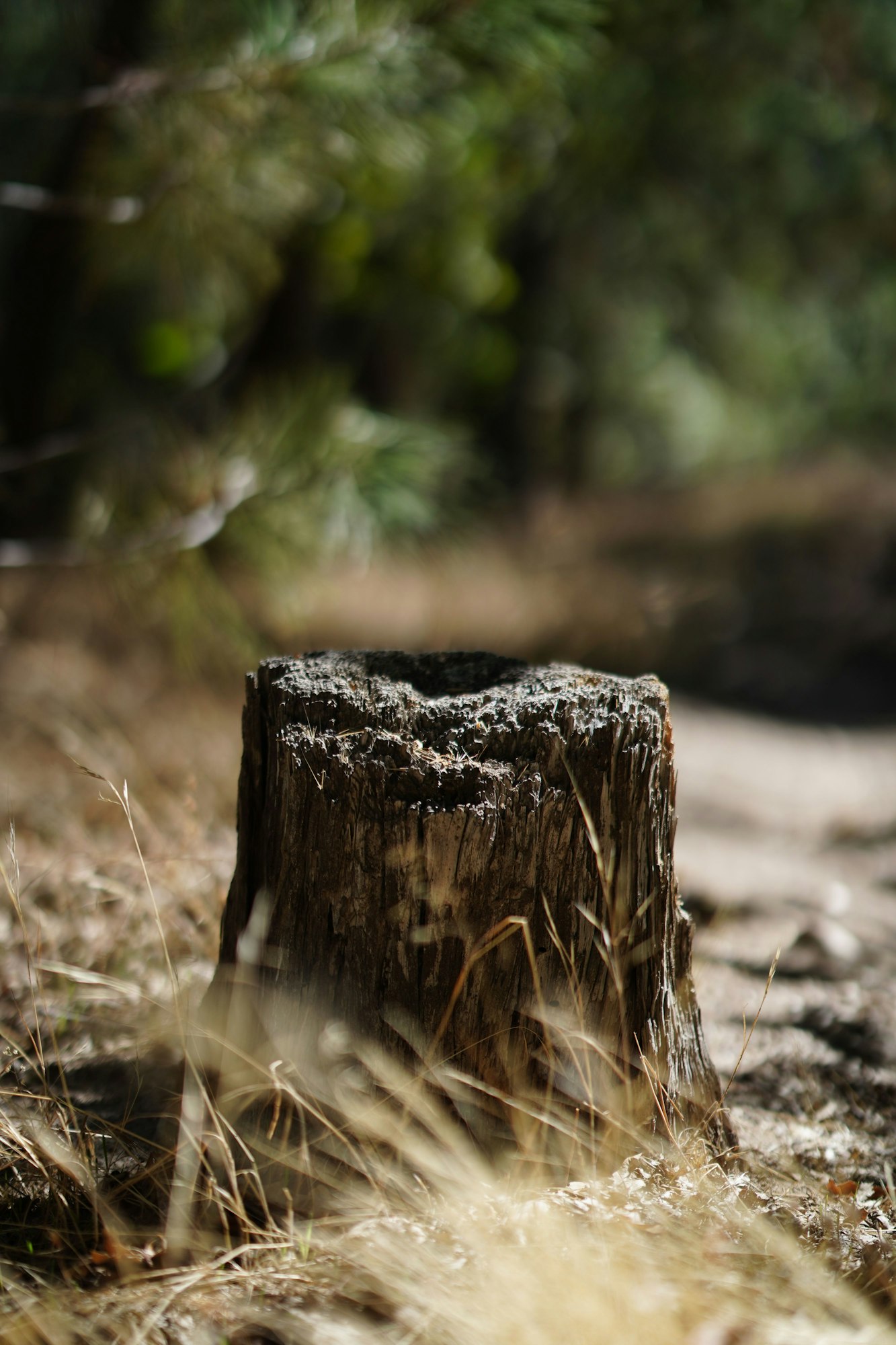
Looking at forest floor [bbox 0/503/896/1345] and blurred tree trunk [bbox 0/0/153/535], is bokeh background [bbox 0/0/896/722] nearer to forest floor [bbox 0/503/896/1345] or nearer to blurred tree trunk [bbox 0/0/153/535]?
blurred tree trunk [bbox 0/0/153/535]

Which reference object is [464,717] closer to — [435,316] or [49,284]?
[49,284]

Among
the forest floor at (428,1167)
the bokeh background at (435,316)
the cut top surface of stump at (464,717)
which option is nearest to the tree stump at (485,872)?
the cut top surface of stump at (464,717)

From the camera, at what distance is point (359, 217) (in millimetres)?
3668

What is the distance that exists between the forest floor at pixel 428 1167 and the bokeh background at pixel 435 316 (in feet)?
2.79

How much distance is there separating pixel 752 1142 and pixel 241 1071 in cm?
77

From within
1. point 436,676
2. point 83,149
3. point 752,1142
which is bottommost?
point 752,1142

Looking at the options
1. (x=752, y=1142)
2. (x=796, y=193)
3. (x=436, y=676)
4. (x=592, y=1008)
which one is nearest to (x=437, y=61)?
(x=436, y=676)

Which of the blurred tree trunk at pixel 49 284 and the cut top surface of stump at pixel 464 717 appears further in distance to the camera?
the blurred tree trunk at pixel 49 284

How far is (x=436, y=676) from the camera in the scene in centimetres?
157

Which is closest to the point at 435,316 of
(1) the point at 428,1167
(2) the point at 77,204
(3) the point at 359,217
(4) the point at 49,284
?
(3) the point at 359,217

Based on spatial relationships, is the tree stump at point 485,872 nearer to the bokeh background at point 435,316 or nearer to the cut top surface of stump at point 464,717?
the cut top surface of stump at point 464,717

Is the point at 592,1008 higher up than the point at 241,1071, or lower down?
higher up

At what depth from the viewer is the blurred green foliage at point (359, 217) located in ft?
8.73

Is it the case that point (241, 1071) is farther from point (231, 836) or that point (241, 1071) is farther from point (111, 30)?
point (111, 30)
